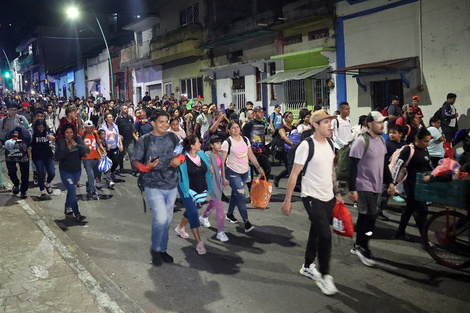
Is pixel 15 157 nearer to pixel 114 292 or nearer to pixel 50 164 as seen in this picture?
pixel 50 164

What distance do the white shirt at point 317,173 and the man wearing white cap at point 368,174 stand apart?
746 millimetres

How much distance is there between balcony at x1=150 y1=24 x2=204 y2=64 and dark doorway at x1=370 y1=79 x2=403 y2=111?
45.0 feet

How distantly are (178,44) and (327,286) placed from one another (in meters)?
25.4

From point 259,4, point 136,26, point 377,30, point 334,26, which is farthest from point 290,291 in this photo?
point 136,26

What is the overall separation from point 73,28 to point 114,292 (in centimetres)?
6830

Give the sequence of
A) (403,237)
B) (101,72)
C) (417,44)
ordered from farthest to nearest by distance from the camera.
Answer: (101,72) → (417,44) → (403,237)

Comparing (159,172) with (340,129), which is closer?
(159,172)

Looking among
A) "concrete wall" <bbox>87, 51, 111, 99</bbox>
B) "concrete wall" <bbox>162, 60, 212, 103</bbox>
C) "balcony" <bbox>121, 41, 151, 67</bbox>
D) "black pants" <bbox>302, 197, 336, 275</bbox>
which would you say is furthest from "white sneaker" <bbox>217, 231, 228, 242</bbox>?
"concrete wall" <bbox>87, 51, 111, 99</bbox>

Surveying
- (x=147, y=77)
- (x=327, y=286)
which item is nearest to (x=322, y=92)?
(x=327, y=286)

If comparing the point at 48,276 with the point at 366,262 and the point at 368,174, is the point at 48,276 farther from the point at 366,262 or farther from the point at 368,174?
the point at 368,174

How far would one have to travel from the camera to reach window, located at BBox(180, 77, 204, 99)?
28622 millimetres

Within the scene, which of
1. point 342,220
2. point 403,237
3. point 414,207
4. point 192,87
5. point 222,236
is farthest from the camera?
point 192,87

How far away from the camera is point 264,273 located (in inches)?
204

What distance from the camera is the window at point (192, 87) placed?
93.9ft
